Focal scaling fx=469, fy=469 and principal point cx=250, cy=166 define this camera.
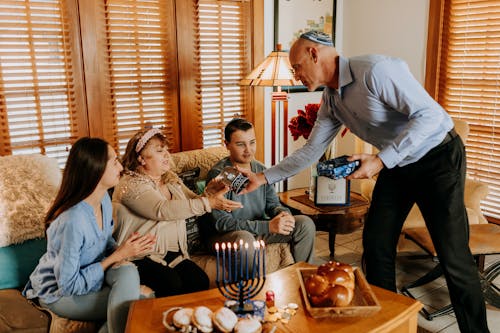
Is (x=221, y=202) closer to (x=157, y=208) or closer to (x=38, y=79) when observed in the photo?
(x=157, y=208)

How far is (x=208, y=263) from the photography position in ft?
7.47

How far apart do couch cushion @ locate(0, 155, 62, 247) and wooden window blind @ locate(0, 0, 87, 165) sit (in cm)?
53

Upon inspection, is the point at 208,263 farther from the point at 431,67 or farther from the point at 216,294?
the point at 431,67

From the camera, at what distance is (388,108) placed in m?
1.92

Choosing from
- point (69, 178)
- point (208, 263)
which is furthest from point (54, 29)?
point (208, 263)

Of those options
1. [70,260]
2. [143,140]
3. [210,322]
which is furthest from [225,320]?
[143,140]

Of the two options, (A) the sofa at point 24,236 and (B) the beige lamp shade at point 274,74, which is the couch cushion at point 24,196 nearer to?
(A) the sofa at point 24,236

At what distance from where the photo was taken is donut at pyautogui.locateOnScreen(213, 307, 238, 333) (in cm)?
146

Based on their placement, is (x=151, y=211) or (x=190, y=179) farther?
(x=190, y=179)

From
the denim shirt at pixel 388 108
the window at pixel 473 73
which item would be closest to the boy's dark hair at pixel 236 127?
the denim shirt at pixel 388 108

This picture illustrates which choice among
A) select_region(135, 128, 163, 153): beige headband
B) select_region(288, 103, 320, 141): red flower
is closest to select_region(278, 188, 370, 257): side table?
select_region(288, 103, 320, 141): red flower

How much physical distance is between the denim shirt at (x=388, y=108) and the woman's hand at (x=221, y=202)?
62cm

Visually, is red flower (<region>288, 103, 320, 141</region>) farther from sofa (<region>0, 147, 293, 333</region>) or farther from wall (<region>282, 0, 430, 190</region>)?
sofa (<region>0, 147, 293, 333</region>)

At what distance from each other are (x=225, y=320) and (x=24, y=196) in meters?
1.12
